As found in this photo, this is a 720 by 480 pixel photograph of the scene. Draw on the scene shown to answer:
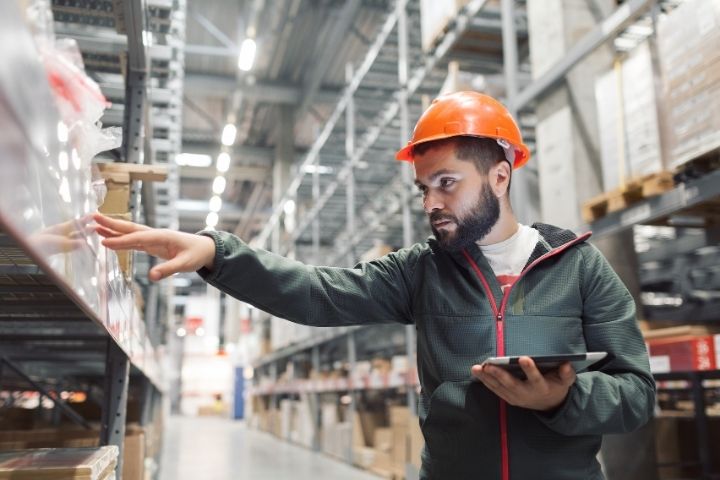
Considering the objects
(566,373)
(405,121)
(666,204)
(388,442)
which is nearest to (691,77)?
(666,204)

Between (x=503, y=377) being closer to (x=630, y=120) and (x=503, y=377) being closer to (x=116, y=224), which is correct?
(x=116, y=224)

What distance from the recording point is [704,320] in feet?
22.6

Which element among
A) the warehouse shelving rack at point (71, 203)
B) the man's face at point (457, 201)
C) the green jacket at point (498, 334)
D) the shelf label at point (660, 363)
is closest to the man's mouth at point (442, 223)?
the man's face at point (457, 201)

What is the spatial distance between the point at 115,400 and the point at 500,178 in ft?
6.51

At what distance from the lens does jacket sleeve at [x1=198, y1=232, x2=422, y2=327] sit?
1.69 m

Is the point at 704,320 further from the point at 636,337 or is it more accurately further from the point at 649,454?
the point at 636,337

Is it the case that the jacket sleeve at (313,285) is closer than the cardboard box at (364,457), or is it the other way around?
the jacket sleeve at (313,285)

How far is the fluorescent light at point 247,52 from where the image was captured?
1156cm

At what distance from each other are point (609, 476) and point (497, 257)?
11.4ft

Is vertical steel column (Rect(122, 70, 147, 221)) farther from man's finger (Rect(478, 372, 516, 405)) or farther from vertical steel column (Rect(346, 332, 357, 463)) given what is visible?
vertical steel column (Rect(346, 332, 357, 463))

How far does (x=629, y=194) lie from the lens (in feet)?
13.1

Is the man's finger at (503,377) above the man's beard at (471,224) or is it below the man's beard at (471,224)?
below

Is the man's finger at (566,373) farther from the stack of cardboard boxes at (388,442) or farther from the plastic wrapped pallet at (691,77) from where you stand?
the stack of cardboard boxes at (388,442)

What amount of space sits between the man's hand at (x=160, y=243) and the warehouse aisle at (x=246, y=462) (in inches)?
272
